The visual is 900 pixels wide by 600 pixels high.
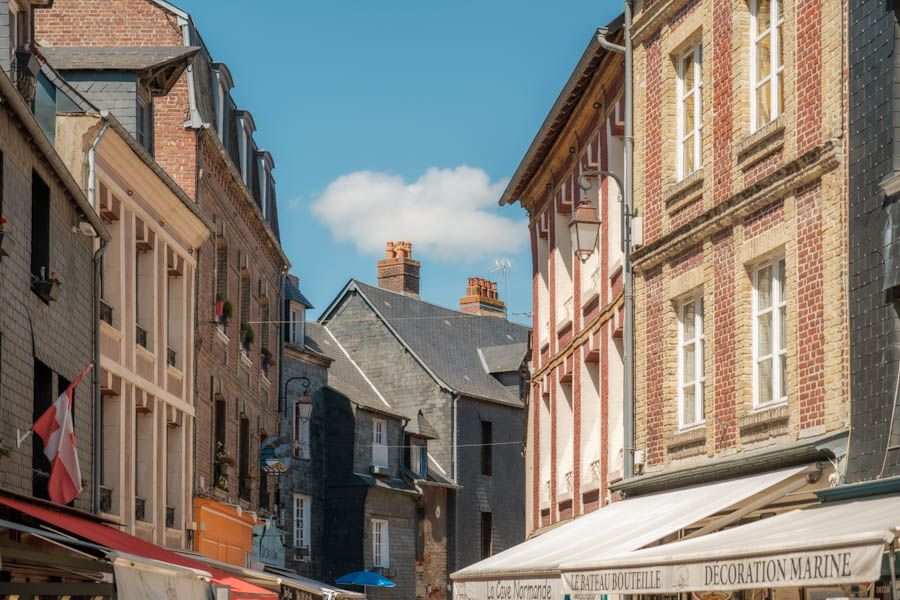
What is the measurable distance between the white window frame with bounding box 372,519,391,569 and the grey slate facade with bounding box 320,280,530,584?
3.76m

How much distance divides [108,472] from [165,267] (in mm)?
4080

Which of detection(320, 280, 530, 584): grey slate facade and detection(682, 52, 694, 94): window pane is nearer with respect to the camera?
detection(682, 52, 694, 94): window pane

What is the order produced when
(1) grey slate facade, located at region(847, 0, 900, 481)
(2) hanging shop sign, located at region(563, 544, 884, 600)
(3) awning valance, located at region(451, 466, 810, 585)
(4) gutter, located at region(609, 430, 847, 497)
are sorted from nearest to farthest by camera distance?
(2) hanging shop sign, located at region(563, 544, 884, 600), (1) grey slate facade, located at region(847, 0, 900, 481), (4) gutter, located at region(609, 430, 847, 497), (3) awning valance, located at region(451, 466, 810, 585)

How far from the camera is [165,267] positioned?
24188 mm

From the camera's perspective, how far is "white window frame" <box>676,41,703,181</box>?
18500 millimetres

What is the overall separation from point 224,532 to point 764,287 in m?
15.0

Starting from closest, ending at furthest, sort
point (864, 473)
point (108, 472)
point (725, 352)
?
point (864, 473)
point (725, 352)
point (108, 472)

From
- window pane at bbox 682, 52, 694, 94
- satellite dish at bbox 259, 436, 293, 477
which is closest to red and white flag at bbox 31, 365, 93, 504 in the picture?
window pane at bbox 682, 52, 694, 94

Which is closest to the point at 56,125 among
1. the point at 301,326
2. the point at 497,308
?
the point at 301,326

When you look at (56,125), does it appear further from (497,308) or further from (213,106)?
(497,308)

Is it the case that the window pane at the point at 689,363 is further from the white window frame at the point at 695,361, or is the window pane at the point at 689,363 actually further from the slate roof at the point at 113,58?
the slate roof at the point at 113,58

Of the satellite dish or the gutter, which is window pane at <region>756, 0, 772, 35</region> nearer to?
the gutter

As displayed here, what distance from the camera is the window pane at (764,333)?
53.3 feet

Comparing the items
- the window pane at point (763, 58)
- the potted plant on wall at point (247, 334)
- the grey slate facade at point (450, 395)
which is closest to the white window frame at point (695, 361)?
the window pane at point (763, 58)
